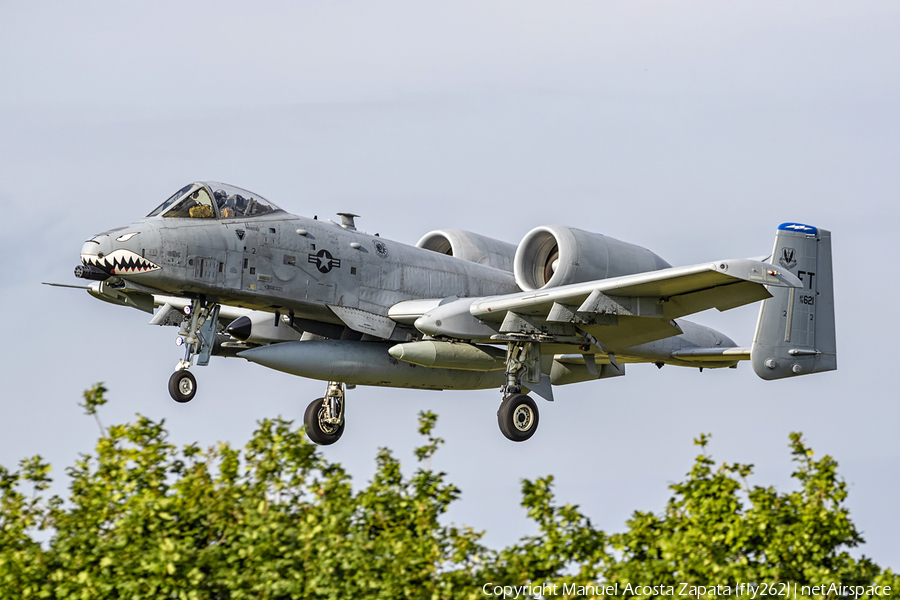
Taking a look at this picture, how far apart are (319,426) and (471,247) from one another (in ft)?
13.0

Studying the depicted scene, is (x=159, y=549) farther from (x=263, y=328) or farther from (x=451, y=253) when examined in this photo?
A: (x=451, y=253)

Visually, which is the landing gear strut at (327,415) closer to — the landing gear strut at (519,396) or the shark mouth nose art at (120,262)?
the landing gear strut at (519,396)

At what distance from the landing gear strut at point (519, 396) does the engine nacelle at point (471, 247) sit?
2944 millimetres

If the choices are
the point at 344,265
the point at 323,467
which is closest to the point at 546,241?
the point at 344,265

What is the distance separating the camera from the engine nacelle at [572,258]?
17.1m

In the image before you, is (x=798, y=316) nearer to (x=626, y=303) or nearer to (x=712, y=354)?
(x=712, y=354)

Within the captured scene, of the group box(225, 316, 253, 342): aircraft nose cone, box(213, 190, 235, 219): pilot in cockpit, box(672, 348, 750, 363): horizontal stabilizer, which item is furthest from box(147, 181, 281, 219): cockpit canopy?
box(672, 348, 750, 363): horizontal stabilizer

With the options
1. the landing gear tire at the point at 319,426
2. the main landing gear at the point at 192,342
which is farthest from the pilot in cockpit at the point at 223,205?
the landing gear tire at the point at 319,426

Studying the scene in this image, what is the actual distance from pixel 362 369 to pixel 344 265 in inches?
61.8

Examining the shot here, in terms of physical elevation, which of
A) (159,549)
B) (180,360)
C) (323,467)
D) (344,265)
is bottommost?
(159,549)

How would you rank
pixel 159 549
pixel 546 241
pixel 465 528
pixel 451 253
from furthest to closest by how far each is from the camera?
pixel 451 253
pixel 546 241
pixel 465 528
pixel 159 549

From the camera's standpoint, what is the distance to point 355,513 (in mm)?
9273

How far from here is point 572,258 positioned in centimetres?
1711

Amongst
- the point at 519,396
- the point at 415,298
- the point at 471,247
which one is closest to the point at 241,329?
the point at 415,298
